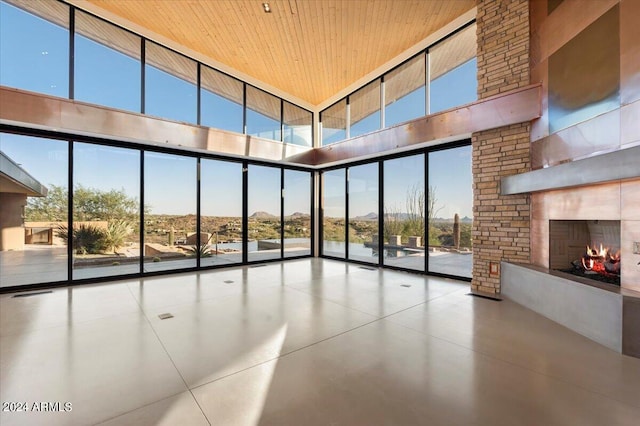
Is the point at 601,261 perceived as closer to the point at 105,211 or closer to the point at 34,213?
the point at 105,211

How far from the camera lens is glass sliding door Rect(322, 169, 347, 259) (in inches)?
353

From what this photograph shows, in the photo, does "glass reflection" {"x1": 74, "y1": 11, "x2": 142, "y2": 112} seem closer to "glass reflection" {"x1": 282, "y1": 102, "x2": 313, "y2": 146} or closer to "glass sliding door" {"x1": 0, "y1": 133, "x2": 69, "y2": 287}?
"glass sliding door" {"x1": 0, "y1": 133, "x2": 69, "y2": 287}

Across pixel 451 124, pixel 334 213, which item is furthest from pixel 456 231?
pixel 334 213

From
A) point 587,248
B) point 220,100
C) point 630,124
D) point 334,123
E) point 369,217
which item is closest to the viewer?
point 630,124

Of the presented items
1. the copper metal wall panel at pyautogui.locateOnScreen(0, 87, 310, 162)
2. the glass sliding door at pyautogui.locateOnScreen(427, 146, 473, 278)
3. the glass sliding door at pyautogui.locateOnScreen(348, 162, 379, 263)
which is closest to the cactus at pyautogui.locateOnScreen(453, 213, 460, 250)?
the glass sliding door at pyautogui.locateOnScreen(427, 146, 473, 278)

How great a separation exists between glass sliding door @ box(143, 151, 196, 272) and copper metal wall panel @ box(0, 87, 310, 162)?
1.77 feet

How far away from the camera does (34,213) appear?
550cm

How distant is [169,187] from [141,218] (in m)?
0.96

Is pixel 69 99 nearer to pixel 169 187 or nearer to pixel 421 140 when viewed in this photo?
pixel 169 187

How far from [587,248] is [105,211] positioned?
28.6ft

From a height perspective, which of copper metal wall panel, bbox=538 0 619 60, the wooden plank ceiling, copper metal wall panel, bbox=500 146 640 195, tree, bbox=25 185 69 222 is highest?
the wooden plank ceiling

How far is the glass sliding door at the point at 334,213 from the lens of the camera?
353 inches

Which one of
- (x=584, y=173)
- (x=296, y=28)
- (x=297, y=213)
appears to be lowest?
(x=297, y=213)

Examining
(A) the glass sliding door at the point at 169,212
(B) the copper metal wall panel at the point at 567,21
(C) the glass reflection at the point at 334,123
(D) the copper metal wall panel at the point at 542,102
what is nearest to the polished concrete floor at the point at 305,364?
(A) the glass sliding door at the point at 169,212
